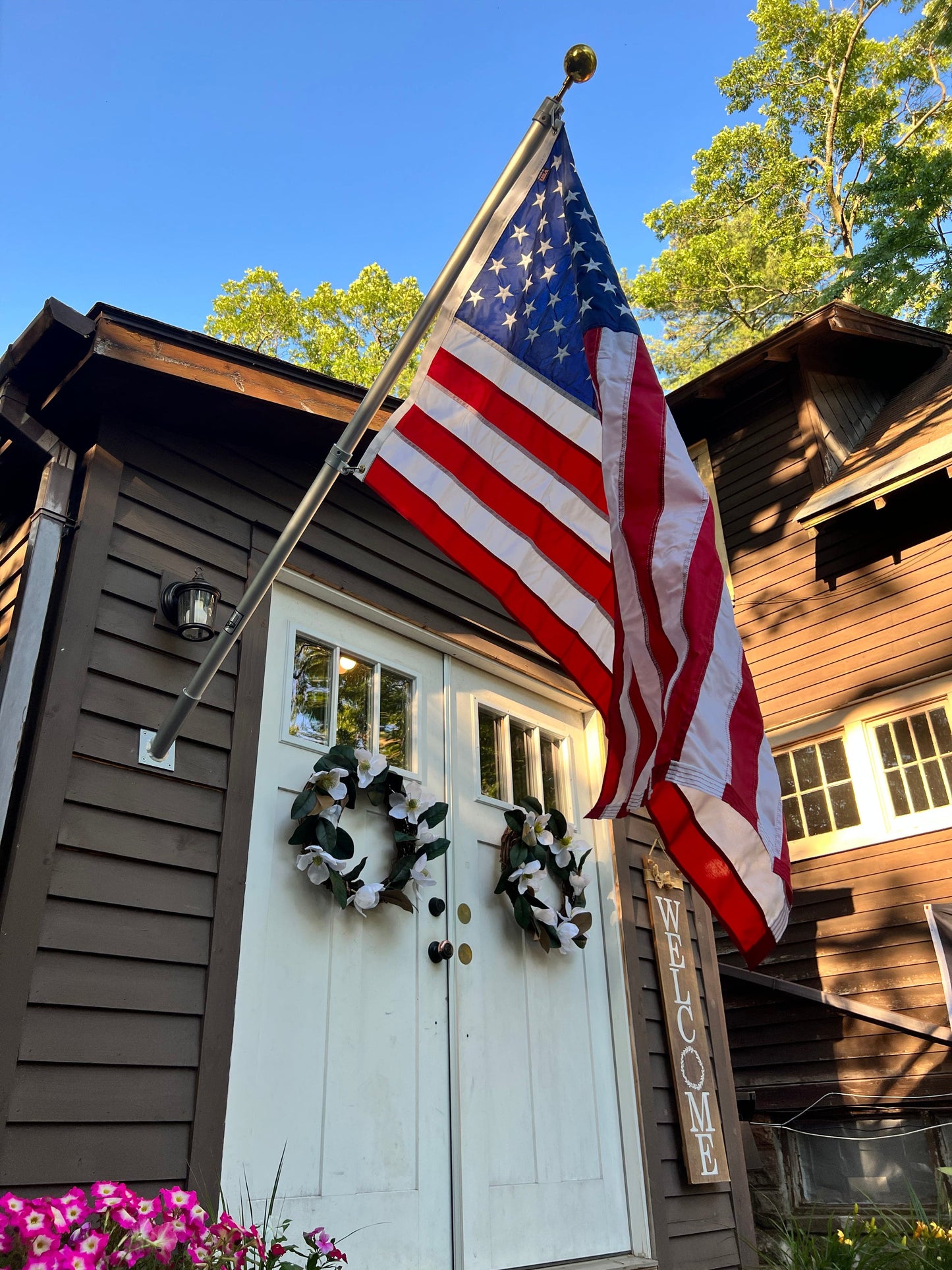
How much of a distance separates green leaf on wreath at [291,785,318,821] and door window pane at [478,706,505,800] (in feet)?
3.13

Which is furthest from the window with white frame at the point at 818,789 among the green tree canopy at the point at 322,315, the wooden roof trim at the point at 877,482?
the green tree canopy at the point at 322,315

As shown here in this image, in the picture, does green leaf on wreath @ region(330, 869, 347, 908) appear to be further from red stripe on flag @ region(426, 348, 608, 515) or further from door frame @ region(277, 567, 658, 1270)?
red stripe on flag @ region(426, 348, 608, 515)

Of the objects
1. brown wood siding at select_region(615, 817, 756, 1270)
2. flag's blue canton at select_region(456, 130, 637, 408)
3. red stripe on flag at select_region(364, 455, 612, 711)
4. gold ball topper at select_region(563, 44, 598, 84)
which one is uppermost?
gold ball topper at select_region(563, 44, 598, 84)

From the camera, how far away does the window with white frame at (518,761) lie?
3.97 m

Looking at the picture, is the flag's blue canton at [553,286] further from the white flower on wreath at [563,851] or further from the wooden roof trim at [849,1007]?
the wooden roof trim at [849,1007]

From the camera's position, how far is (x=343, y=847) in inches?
121

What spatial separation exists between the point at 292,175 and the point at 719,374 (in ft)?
24.7

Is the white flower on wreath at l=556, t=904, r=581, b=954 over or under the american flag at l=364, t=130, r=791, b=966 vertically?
under

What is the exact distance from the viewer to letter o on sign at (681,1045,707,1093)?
13.0 feet

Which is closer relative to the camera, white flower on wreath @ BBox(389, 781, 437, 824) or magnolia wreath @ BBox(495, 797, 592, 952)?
white flower on wreath @ BBox(389, 781, 437, 824)

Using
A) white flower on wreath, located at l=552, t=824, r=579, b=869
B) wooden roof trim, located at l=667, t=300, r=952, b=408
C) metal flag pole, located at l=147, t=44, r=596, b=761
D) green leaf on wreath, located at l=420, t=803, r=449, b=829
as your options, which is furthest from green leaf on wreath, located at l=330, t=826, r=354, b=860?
wooden roof trim, located at l=667, t=300, r=952, b=408

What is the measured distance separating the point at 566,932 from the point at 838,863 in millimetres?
3718

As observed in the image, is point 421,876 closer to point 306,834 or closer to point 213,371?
point 306,834

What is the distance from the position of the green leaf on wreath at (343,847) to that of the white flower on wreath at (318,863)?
4cm
